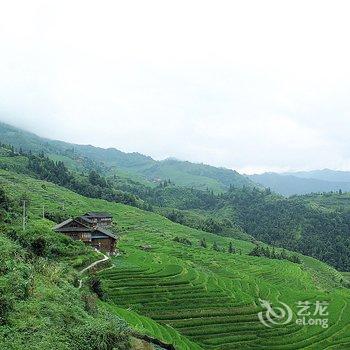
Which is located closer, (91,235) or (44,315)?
(44,315)

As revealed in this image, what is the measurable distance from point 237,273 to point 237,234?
359ft

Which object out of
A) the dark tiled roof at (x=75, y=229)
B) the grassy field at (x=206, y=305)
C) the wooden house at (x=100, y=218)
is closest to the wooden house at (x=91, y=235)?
the dark tiled roof at (x=75, y=229)

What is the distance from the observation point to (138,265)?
69062mm

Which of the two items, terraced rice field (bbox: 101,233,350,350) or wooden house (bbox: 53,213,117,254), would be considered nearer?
terraced rice field (bbox: 101,233,350,350)

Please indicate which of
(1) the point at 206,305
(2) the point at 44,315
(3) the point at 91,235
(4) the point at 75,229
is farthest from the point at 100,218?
(2) the point at 44,315

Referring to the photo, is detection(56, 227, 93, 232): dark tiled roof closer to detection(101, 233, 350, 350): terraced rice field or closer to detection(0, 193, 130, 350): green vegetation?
detection(101, 233, 350, 350): terraced rice field

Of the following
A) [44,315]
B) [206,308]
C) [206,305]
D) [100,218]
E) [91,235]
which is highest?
[44,315]

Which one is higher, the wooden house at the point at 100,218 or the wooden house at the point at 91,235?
the wooden house at the point at 91,235

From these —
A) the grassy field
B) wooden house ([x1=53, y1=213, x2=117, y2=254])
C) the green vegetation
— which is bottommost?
the grassy field

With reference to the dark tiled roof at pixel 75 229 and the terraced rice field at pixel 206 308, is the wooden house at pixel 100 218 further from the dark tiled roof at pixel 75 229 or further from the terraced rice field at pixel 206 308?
the terraced rice field at pixel 206 308

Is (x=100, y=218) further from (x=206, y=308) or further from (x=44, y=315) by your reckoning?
(x=44, y=315)

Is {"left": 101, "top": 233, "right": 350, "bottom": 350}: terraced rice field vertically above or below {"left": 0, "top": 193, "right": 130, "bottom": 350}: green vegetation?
below

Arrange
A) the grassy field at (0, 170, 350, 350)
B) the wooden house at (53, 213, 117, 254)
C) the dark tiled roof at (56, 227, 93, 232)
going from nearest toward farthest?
the grassy field at (0, 170, 350, 350)
the wooden house at (53, 213, 117, 254)
the dark tiled roof at (56, 227, 93, 232)

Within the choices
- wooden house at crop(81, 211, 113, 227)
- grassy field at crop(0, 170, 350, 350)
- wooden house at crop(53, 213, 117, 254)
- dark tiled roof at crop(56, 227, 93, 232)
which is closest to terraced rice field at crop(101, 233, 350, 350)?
grassy field at crop(0, 170, 350, 350)
